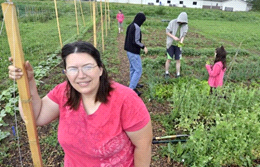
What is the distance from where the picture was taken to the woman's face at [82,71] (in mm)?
1158

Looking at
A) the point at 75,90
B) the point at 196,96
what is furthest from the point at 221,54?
the point at 75,90

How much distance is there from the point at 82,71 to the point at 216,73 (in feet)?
10.4

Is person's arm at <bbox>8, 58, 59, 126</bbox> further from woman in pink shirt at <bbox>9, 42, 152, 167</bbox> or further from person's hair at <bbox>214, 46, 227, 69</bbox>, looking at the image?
person's hair at <bbox>214, 46, 227, 69</bbox>

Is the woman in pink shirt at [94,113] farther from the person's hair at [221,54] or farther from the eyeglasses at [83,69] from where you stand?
the person's hair at [221,54]

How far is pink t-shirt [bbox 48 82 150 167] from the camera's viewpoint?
46.6 inches

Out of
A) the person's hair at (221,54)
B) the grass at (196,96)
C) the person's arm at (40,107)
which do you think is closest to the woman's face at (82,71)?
the person's arm at (40,107)

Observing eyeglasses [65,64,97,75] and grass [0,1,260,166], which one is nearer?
eyeglasses [65,64,97,75]

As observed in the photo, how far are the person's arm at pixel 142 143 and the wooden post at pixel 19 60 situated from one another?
63cm

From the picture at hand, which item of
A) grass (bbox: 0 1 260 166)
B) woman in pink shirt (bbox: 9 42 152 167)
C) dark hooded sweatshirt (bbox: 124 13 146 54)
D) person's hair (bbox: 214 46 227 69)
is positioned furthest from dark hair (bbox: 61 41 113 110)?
person's hair (bbox: 214 46 227 69)

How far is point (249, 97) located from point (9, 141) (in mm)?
3839

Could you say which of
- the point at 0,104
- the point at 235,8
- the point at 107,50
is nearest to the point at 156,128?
the point at 0,104

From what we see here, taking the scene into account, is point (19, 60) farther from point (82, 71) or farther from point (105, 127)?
point (105, 127)

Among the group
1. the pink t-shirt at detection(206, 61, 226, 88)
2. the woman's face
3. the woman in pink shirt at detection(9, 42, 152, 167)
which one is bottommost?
the pink t-shirt at detection(206, 61, 226, 88)

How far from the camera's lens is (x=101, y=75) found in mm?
1296
